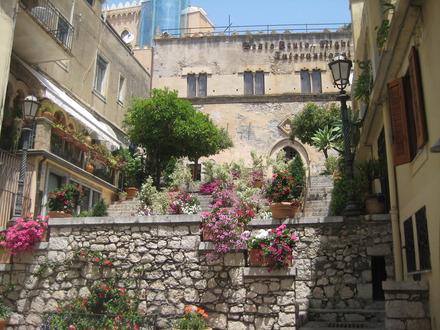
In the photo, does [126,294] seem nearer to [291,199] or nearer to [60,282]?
[60,282]

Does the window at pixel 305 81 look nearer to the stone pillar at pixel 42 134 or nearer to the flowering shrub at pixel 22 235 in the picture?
the stone pillar at pixel 42 134

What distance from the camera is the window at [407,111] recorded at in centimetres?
793

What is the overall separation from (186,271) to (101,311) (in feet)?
6.11

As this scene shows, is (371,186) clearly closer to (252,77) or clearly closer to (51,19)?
(51,19)

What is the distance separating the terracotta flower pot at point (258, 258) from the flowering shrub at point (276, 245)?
0.08 m

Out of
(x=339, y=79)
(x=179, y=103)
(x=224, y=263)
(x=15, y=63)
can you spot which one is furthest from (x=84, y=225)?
(x=179, y=103)

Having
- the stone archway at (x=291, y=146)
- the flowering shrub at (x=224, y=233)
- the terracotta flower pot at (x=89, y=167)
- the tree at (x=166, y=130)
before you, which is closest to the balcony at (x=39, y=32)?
the terracotta flower pot at (x=89, y=167)

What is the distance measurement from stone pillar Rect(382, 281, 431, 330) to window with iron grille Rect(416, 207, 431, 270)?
434 mm

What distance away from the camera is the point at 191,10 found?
170 feet

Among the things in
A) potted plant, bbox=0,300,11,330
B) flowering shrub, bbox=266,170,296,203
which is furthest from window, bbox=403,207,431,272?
potted plant, bbox=0,300,11,330

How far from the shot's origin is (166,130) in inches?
856

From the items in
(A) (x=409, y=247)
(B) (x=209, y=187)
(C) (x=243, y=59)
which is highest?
(C) (x=243, y=59)

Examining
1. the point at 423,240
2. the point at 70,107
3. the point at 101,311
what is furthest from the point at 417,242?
the point at 70,107

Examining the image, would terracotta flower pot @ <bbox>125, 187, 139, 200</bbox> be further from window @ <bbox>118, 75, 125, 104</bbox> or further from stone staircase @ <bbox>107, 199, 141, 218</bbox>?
window @ <bbox>118, 75, 125, 104</bbox>
